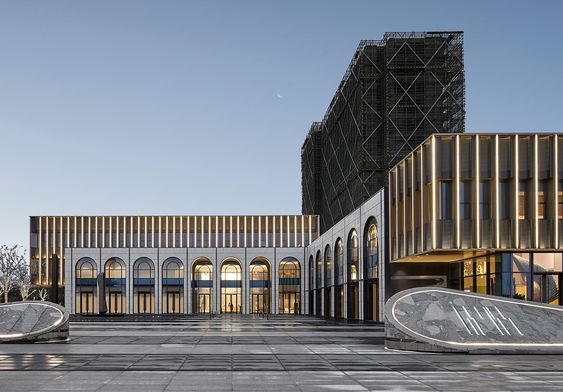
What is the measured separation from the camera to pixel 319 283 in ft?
287

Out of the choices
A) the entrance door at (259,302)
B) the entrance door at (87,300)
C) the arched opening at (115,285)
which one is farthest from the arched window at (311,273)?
the entrance door at (87,300)

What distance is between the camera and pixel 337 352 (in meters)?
29.2

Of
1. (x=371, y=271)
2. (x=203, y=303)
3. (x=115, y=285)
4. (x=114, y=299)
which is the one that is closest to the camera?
(x=371, y=271)

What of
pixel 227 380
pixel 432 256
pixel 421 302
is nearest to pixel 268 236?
pixel 432 256

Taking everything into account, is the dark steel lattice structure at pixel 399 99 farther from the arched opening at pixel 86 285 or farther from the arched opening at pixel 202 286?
the arched opening at pixel 86 285

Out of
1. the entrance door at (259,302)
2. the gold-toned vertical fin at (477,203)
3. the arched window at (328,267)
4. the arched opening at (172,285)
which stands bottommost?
the entrance door at (259,302)

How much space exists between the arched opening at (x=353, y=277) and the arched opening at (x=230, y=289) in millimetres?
39450

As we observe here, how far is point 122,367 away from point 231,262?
8192 cm

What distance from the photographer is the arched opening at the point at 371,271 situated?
5756 cm

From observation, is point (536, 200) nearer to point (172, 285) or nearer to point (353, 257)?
point (353, 257)

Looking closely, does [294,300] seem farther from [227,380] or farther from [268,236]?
[227,380]

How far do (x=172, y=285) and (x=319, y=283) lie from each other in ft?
80.1

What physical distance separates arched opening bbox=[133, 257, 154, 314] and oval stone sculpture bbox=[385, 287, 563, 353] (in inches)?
2909

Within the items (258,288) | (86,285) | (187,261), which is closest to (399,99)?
(258,288)
